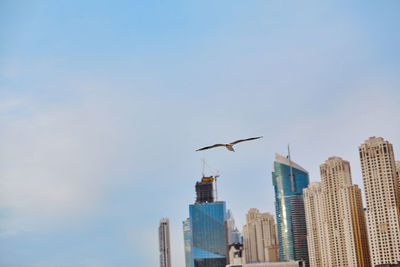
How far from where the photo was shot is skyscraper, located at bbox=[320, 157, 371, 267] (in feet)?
373

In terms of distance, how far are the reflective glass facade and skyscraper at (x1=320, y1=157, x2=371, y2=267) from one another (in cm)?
6858

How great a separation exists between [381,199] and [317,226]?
31.1m

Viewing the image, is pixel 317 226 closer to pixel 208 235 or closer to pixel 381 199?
pixel 381 199

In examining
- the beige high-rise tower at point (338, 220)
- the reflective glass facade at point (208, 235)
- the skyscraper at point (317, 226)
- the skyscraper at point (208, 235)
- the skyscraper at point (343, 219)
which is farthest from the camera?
the skyscraper at point (208, 235)

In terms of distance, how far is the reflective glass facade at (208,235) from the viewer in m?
186

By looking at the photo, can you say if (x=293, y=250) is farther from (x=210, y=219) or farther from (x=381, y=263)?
(x=381, y=263)

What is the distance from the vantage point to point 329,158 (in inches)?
5103

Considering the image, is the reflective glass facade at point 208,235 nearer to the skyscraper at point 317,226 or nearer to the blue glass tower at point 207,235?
the blue glass tower at point 207,235

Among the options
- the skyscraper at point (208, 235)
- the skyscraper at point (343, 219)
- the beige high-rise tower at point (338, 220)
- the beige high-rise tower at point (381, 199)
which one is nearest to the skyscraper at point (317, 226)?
the beige high-rise tower at point (338, 220)

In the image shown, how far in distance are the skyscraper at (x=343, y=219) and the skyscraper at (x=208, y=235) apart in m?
68.6

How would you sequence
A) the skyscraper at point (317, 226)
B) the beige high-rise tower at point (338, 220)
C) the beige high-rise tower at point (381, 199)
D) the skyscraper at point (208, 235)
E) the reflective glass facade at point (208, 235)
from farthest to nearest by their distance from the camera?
the skyscraper at point (208, 235) → the reflective glass facade at point (208, 235) → the skyscraper at point (317, 226) → the beige high-rise tower at point (338, 220) → the beige high-rise tower at point (381, 199)

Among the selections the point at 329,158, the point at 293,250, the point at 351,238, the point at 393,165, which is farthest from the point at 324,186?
the point at 293,250

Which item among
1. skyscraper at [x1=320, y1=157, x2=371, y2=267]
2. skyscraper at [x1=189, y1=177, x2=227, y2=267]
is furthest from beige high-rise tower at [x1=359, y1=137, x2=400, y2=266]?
skyscraper at [x1=189, y1=177, x2=227, y2=267]

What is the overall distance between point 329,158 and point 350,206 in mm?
16401
